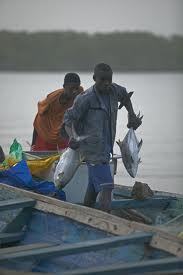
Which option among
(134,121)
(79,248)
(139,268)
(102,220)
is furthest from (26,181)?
(139,268)

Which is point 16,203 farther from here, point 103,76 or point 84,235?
point 103,76

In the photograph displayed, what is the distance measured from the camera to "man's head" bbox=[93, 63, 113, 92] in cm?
530

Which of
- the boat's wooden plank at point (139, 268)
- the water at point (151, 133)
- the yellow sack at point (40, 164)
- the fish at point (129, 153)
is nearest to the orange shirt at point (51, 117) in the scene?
the yellow sack at point (40, 164)

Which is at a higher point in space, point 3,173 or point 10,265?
point 3,173

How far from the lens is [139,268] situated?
4.18 metres

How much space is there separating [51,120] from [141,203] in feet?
4.46

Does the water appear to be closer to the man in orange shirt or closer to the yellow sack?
the man in orange shirt

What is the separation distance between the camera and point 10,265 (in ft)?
15.1

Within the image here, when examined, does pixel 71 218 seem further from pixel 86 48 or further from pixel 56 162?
pixel 86 48

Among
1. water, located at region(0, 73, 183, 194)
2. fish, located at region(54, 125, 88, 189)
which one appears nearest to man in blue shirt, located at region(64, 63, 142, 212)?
fish, located at region(54, 125, 88, 189)

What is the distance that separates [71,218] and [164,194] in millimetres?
1414

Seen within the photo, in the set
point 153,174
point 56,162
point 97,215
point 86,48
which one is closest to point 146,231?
point 97,215

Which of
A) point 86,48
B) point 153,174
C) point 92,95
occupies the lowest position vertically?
point 153,174

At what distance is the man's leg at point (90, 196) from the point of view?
5547 millimetres
